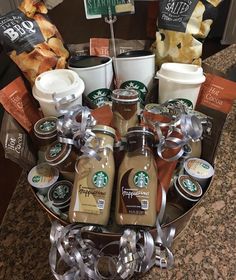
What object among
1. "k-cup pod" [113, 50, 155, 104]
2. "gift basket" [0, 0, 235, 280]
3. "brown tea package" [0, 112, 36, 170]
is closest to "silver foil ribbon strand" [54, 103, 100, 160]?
"gift basket" [0, 0, 235, 280]

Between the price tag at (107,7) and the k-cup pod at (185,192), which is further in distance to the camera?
the price tag at (107,7)

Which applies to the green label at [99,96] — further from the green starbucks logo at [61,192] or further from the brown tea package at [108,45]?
the green starbucks logo at [61,192]

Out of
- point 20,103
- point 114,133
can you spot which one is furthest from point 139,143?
point 20,103

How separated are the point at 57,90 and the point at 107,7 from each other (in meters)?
0.21

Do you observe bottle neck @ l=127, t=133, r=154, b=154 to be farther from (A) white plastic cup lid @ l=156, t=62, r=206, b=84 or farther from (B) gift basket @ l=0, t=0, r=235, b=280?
(A) white plastic cup lid @ l=156, t=62, r=206, b=84

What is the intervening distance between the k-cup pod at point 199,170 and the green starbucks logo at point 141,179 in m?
0.12

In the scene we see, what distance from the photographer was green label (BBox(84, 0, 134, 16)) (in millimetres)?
696

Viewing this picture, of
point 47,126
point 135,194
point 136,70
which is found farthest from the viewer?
point 136,70

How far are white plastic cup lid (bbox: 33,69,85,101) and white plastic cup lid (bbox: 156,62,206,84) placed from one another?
7.3 inches

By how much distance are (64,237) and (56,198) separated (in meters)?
0.10

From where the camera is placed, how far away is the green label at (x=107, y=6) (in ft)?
2.28

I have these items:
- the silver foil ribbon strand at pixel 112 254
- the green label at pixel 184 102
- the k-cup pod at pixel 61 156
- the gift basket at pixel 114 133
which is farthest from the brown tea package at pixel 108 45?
the silver foil ribbon strand at pixel 112 254

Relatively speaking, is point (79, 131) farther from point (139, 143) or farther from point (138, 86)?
point (138, 86)

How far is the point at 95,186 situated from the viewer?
0.55 m
